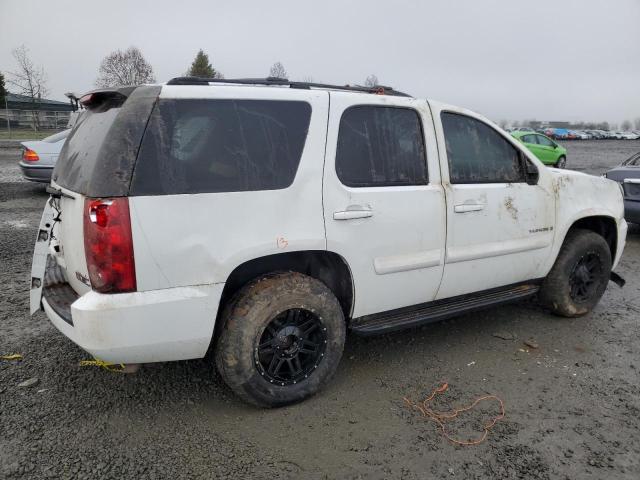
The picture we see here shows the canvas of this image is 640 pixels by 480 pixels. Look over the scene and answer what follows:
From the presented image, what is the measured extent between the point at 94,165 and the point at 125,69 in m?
53.0

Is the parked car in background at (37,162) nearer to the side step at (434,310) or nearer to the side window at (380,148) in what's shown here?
the side window at (380,148)

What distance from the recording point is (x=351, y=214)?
3158 mm

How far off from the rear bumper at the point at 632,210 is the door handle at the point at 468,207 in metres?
5.30

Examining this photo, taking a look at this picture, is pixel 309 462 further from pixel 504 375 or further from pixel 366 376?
pixel 504 375

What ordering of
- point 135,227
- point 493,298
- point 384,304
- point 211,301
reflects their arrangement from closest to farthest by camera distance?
point 135,227 → point 211,301 → point 384,304 → point 493,298

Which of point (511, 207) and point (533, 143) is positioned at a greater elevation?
point (511, 207)

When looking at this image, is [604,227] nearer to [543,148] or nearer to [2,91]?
[543,148]

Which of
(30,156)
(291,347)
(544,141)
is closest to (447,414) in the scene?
(291,347)

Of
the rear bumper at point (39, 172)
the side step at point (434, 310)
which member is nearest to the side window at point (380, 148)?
the side step at point (434, 310)

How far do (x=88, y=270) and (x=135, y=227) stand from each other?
0.35 m

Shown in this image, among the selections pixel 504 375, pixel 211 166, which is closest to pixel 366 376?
pixel 504 375

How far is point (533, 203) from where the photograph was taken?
4.11 meters

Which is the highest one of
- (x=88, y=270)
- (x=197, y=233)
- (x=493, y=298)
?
(x=197, y=233)

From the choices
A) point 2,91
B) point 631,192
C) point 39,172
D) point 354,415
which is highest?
point 2,91
